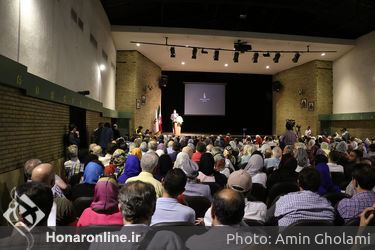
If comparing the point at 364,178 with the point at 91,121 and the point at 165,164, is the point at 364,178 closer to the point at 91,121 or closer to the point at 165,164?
the point at 165,164

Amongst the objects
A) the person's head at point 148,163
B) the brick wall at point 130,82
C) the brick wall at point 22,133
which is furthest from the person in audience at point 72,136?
the brick wall at point 130,82

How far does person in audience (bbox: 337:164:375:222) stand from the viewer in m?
2.43

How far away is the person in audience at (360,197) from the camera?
2.43m

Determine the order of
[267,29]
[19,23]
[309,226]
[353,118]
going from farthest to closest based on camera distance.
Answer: [353,118] < [267,29] < [19,23] < [309,226]

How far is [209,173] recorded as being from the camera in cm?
434

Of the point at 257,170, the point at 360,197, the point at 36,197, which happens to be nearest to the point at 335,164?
the point at 257,170

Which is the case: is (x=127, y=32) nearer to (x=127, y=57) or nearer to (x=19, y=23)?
(x=127, y=57)

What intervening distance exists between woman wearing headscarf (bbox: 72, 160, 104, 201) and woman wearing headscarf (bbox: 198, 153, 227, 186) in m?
1.47

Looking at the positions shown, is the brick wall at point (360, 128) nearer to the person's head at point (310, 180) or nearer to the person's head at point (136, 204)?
the person's head at point (310, 180)

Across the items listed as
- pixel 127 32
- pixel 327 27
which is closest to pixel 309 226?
pixel 127 32

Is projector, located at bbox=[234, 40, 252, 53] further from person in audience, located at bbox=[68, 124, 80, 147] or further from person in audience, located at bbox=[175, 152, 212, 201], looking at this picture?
person in audience, located at bbox=[175, 152, 212, 201]

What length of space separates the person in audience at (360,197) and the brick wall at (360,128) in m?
12.7

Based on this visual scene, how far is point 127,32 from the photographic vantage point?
12422 millimetres

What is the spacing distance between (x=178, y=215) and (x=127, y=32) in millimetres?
11539
